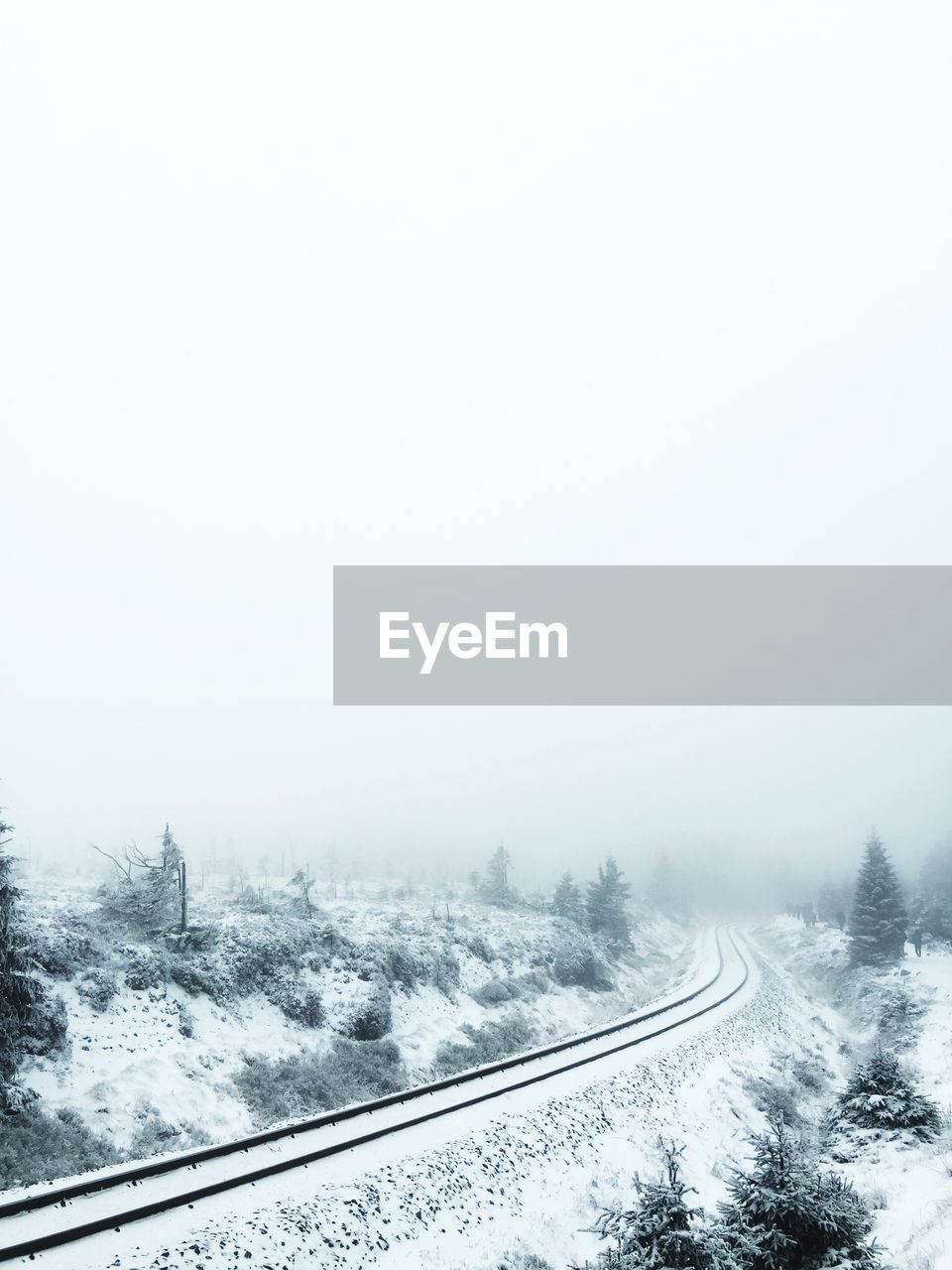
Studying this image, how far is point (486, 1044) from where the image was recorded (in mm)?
28016

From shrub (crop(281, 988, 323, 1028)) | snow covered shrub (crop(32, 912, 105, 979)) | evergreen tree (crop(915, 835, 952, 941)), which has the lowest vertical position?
evergreen tree (crop(915, 835, 952, 941))

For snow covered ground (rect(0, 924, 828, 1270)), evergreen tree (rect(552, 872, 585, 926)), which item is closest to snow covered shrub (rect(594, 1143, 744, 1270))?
snow covered ground (rect(0, 924, 828, 1270))

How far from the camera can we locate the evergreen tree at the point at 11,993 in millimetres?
16672

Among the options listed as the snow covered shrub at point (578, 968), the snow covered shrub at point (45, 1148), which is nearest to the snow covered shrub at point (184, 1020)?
the snow covered shrub at point (45, 1148)

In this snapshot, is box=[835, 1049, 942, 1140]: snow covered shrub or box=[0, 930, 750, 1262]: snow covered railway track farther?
box=[835, 1049, 942, 1140]: snow covered shrub

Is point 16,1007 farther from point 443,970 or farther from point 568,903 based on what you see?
point 568,903

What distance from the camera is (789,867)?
641ft

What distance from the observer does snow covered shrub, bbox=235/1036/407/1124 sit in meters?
20.0

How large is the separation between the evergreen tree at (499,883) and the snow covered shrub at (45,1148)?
1878 inches

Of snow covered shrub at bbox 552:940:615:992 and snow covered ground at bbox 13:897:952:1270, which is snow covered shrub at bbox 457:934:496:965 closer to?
snow covered ground at bbox 13:897:952:1270

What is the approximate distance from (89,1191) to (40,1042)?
8718 mm

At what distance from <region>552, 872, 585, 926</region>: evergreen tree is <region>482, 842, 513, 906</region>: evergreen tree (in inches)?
217

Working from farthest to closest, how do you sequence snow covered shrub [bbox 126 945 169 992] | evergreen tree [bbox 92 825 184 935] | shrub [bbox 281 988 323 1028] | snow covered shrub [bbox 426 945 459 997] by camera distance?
snow covered shrub [bbox 426 945 459 997] < evergreen tree [bbox 92 825 184 935] < shrub [bbox 281 988 323 1028] < snow covered shrub [bbox 126 945 169 992]

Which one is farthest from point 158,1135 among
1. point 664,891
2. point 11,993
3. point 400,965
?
point 664,891
